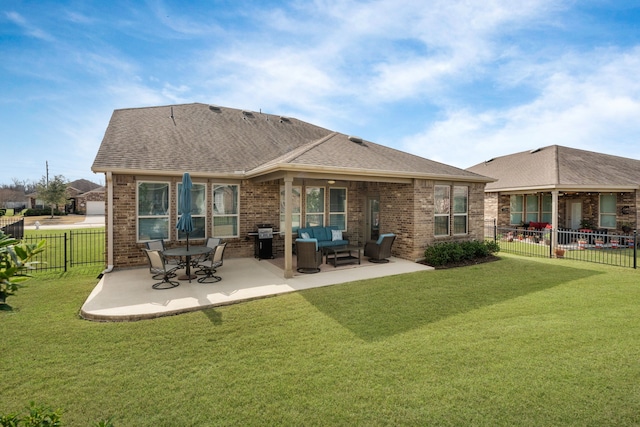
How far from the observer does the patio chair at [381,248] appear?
34.3 ft

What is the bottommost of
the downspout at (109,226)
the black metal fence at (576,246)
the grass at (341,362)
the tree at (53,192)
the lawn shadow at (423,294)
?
the grass at (341,362)

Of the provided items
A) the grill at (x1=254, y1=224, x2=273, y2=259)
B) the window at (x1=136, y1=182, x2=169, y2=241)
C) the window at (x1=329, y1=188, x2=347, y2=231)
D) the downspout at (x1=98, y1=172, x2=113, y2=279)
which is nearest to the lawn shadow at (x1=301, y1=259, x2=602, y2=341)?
the grill at (x1=254, y1=224, x2=273, y2=259)

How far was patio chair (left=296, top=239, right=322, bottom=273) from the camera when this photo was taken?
9055 millimetres

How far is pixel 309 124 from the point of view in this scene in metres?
17.3

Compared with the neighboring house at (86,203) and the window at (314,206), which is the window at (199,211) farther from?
the neighboring house at (86,203)

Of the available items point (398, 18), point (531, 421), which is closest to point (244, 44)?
point (398, 18)

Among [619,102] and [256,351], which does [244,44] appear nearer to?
[256,351]

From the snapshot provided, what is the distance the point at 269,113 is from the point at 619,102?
57.0 ft

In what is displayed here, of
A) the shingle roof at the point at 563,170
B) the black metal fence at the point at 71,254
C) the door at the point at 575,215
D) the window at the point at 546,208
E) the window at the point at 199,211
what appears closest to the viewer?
the black metal fence at the point at 71,254

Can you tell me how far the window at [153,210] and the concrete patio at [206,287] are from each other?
3.90 ft

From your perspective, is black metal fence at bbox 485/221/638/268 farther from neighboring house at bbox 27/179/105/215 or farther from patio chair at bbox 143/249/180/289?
neighboring house at bbox 27/179/105/215

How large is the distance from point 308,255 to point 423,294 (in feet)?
11.5

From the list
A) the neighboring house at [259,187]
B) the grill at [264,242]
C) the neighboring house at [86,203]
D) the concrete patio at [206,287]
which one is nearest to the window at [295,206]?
the neighboring house at [259,187]

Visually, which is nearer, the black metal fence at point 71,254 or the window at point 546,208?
the black metal fence at point 71,254
